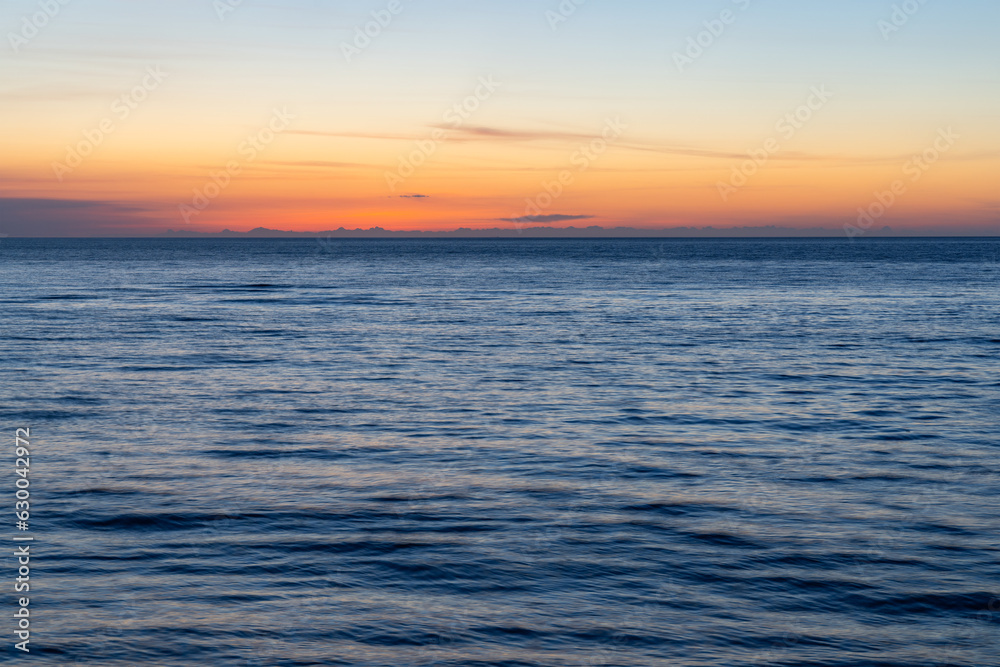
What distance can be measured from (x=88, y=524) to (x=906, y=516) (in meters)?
11.1

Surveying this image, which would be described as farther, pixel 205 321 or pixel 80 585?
pixel 205 321

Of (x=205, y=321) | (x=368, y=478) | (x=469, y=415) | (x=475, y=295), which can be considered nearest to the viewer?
(x=368, y=478)

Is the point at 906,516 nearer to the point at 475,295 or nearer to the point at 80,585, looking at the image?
the point at 80,585

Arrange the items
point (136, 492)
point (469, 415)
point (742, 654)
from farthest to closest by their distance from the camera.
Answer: point (469, 415), point (136, 492), point (742, 654)

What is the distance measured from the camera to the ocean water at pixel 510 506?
30.8ft

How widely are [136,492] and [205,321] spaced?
108 ft

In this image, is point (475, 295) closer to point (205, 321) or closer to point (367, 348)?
point (205, 321)

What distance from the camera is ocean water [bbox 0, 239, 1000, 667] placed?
939 cm

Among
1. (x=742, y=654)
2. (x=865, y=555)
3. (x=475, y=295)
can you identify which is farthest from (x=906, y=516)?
(x=475, y=295)

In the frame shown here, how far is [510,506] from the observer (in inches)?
540

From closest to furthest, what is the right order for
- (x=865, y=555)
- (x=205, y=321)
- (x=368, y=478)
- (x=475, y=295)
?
(x=865, y=555) → (x=368, y=478) → (x=205, y=321) → (x=475, y=295)

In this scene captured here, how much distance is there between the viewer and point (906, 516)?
522 inches

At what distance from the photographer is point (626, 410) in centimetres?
2164

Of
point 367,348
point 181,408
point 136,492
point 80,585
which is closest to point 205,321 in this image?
point 367,348
